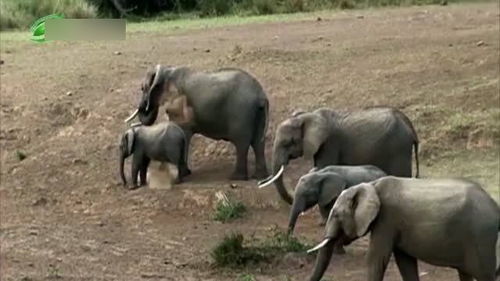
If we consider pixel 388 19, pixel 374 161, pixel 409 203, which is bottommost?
pixel 388 19

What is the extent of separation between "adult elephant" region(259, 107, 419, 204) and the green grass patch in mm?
1151

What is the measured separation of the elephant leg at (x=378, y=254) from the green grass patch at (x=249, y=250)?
1.42 metres

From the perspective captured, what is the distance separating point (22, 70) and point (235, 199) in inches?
262

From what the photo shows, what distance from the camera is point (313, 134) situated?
11.6 metres

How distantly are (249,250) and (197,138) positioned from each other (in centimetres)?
440

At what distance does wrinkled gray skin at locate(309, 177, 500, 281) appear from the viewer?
8711mm

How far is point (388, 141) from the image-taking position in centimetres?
1149

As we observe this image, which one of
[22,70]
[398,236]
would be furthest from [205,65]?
[398,236]

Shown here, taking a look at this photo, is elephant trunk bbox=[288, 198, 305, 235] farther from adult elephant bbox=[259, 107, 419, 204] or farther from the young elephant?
adult elephant bbox=[259, 107, 419, 204]

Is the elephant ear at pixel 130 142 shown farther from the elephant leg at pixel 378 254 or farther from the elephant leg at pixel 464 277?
the elephant leg at pixel 464 277

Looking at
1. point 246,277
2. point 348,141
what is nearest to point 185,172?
point 348,141

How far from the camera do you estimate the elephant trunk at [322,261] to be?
9156mm

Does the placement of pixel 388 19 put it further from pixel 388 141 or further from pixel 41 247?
pixel 41 247

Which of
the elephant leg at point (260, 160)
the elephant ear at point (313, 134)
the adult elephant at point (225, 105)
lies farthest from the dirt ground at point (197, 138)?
the elephant ear at point (313, 134)
